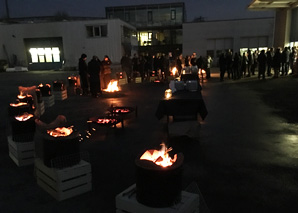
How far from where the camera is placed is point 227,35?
105 ft

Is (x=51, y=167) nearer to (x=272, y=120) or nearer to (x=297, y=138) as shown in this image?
(x=297, y=138)

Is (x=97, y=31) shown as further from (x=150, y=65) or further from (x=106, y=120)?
(x=106, y=120)

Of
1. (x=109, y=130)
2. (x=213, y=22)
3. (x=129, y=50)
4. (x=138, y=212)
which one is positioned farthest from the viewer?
(x=129, y=50)

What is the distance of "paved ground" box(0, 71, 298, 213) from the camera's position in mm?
3867

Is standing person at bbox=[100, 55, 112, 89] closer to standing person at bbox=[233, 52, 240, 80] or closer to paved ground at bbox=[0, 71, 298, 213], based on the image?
paved ground at bbox=[0, 71, 298, 213]

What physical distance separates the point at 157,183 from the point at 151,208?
0.29 meters

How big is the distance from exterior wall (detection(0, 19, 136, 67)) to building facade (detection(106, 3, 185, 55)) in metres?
8.33

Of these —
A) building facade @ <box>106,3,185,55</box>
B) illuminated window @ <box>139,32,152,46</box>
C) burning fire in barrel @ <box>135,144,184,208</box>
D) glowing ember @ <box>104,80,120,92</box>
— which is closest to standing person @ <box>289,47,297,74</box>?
glowing ember @ <box>104,80,120,92</box>

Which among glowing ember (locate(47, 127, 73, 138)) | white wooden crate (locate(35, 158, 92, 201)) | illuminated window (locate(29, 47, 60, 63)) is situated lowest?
white wooden crate (locate(35, 158, 92, 201))

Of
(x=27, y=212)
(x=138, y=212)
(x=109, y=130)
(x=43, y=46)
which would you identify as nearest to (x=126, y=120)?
(x=109, y=130)

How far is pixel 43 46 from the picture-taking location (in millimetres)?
33781

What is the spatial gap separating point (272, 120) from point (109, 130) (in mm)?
4817

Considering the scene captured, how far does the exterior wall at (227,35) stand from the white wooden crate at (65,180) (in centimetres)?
3046

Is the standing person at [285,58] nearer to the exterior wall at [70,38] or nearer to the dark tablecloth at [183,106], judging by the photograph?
the dark tablecloth at [183,106]
